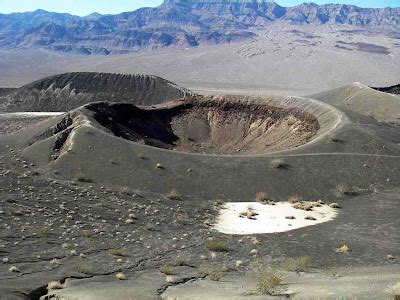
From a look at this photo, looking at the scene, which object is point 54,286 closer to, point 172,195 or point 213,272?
point 213,272

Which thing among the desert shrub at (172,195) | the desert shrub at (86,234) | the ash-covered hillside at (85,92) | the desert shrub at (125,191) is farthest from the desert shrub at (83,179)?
the ash-covered hillside at (85,92)

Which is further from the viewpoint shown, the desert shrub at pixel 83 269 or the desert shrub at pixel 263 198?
the desert shrub at pixel 263 198

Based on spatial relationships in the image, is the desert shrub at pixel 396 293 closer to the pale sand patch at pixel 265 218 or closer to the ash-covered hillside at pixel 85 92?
the pale sand patch at pixel 265 218

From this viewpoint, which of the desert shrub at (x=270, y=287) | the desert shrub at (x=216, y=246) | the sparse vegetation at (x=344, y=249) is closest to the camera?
the desert shrub at (x=270, y=287)

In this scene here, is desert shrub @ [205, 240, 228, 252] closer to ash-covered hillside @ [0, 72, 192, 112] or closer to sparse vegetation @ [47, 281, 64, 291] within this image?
sparse vegetation @ [47, 281, 64, 291]

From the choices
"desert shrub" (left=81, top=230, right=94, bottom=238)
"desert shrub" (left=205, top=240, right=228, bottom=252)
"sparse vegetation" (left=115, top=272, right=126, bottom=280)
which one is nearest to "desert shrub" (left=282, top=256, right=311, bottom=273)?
"desert shrub" (left=205, top=240, right=228, bottom=252)

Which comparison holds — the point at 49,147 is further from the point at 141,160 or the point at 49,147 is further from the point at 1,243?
the point at 1,243

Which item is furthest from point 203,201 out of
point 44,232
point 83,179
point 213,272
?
point 213,272
